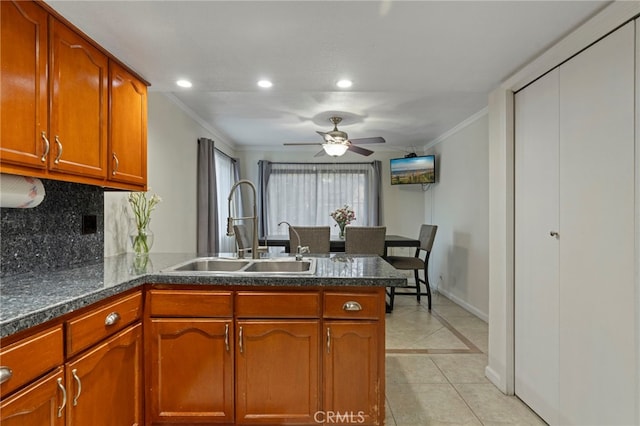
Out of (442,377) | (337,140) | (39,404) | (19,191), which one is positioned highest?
(337,140)

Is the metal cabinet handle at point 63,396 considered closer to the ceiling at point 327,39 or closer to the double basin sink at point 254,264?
the double basin sink at point 254,264

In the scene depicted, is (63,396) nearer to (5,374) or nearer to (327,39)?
(5,374)

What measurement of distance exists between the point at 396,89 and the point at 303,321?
1774 millimetres

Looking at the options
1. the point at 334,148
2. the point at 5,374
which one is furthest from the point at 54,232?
the point at 334,148

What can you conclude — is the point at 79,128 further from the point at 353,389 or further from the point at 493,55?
the point at 493,55

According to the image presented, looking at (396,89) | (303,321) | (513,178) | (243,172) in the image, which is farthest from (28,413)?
(243,172)

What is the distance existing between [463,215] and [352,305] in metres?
3.18

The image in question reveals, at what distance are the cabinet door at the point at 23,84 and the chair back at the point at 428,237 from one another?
150 inches

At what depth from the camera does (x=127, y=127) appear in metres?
2.00

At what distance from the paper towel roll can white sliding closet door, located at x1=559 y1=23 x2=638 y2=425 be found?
262 centimetres

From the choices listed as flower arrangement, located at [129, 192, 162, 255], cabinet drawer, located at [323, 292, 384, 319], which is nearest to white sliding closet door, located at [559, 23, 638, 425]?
cabinet drawer, located at [323, 292, 384, 319]

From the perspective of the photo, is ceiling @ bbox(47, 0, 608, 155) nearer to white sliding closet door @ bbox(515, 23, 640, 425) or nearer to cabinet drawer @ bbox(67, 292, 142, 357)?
white sliding closet door @ bbox(515, 23, 640, 425)

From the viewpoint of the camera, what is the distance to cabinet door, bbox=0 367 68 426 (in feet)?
3.13

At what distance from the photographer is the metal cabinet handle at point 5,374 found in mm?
914
